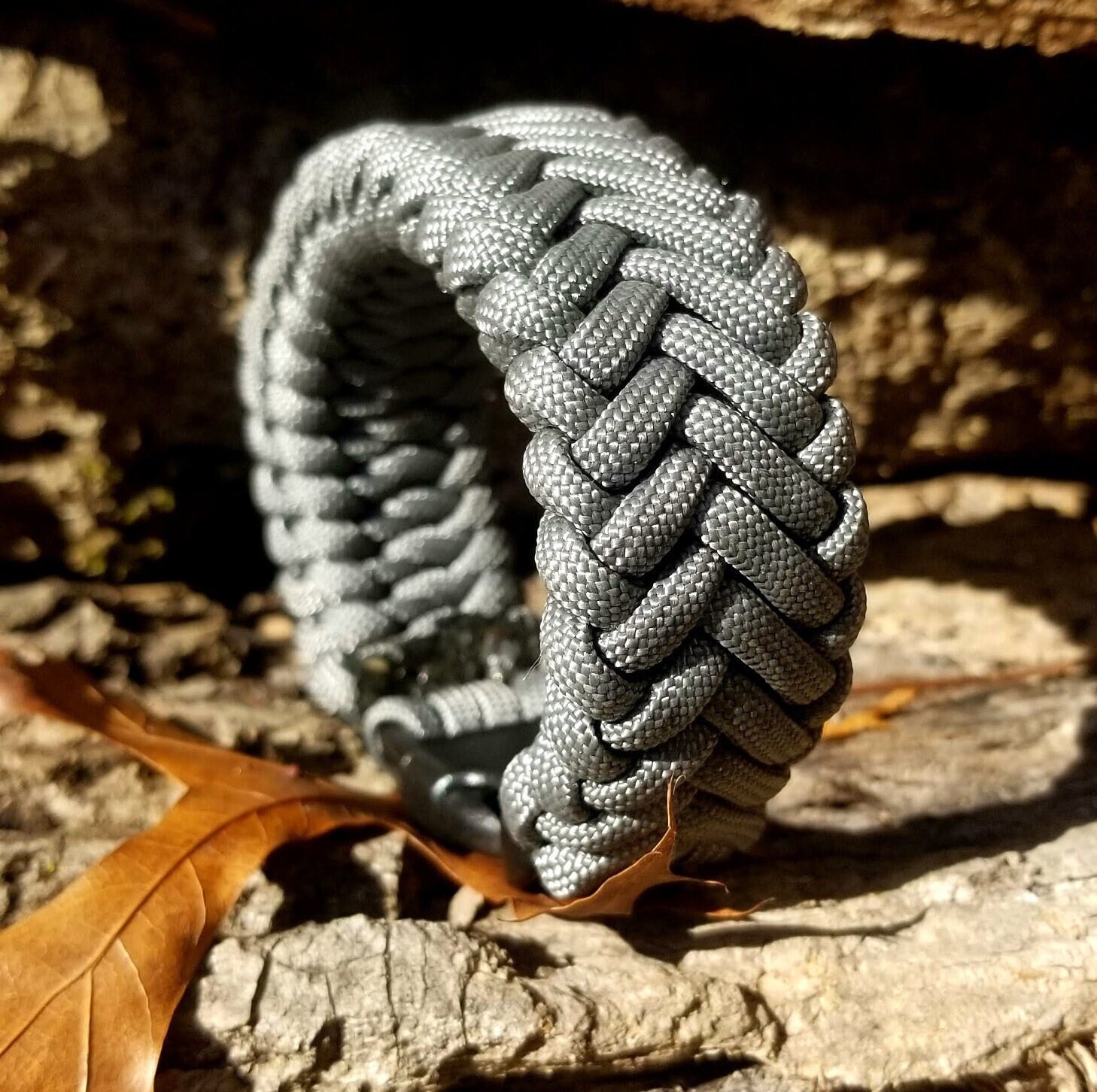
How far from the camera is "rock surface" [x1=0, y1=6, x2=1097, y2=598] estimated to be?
1316 mm

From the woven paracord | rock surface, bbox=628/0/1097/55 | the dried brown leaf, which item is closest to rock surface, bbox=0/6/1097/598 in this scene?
rock surface, bbox=628/0/1097/55

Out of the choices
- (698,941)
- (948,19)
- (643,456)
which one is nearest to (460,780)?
(698,941)

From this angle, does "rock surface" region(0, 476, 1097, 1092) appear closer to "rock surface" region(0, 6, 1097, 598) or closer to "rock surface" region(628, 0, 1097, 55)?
"rock surface" region(0, 6, 1097, 598)

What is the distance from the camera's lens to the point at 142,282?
1.43m

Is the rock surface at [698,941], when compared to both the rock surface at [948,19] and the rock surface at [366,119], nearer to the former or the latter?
the rock surface at [366,119]

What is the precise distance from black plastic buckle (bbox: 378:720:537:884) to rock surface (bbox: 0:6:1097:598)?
57 cm

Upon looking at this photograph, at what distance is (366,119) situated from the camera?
146 cm

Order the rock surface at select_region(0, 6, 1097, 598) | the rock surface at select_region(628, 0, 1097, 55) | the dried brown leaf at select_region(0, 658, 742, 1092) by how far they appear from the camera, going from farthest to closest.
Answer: the rock surface at select_region(0, 6, 1097, 598), the rock surface at select_region(628, 0, 1097, 55), the dried brown leaf at select_region(0, 658, 742, 1092)

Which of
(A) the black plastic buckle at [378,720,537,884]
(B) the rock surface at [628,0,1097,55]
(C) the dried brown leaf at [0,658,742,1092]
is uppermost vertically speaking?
(B) the rock surface at [628,0,1097,55]

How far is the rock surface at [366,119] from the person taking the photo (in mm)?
1316

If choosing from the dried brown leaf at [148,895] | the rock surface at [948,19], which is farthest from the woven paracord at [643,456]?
the rock surface at [948,19]

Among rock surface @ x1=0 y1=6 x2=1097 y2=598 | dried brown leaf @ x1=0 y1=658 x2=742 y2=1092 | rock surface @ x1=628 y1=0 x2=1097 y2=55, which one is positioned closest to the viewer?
dried brown leaf @ x1=0 y1=658 x2=742 y2=1092

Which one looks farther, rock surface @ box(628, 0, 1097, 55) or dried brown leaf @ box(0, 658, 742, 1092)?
rock surface @ box(628, 0, 1097, 55)

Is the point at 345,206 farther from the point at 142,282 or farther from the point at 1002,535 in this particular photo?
the point at 1002,535
